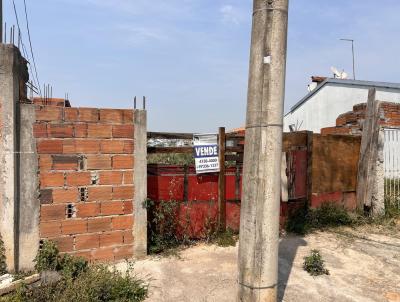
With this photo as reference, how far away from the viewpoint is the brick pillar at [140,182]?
4.67 meters

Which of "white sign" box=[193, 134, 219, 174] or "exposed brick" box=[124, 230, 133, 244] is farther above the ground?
"white sign" box=[193, 134, 219, 174]

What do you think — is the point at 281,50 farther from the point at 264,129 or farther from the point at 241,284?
the point at 241,284

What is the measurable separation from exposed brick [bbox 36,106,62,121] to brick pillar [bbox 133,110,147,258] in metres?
0.91

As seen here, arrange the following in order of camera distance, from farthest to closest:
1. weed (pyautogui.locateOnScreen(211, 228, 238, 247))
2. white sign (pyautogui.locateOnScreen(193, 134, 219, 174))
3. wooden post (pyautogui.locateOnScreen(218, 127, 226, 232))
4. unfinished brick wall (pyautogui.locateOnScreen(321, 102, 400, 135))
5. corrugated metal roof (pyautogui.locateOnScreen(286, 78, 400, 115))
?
1. corrugated metal roof (pyautogui.locateOnScreen(286, 78, 400, 115))
2. unfinished brick wall (pyautogui.locateOnScreen(321, 102, 400, 135))
3. wooden post (pyautogui.locateOnScreen(218, 127, 226, 232))
4. white sign (pyautogui.locateOnScreen(193, 134, 219, 174))
5. weed (pyautogui.locateOnScreen(211, 228, 238, 247))

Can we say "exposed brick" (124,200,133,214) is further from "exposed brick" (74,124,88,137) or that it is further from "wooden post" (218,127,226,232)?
"wooden post" (218,127,226,232)

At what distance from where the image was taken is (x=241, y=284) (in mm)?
3195

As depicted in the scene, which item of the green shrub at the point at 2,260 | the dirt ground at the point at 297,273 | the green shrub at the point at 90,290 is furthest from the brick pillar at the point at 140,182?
the green shrub at the point at 2,260

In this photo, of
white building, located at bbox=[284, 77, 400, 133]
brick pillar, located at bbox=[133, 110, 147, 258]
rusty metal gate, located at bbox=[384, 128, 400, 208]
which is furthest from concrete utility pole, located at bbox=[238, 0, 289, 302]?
white building, located at bbox=[284, 77, 400, 133]

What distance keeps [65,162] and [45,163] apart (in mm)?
216

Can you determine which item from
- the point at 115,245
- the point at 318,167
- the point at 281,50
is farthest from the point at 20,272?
the point at 318,167

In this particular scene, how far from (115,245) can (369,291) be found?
2987mm

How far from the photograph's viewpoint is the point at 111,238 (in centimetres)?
455

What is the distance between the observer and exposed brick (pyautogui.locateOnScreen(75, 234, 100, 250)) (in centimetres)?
438

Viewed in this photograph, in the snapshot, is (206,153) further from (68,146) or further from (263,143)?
(263,143)
